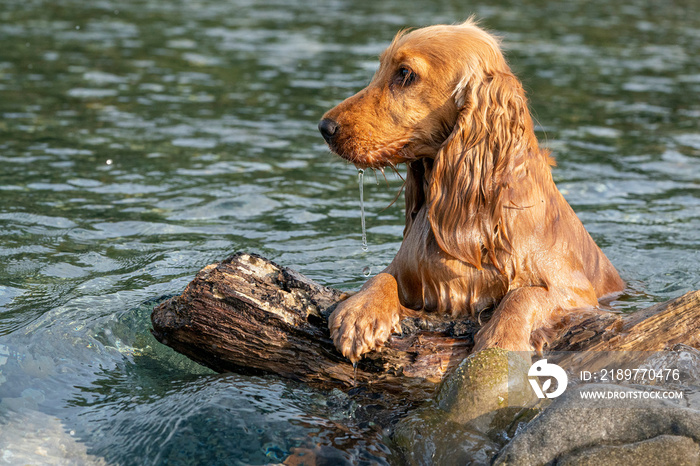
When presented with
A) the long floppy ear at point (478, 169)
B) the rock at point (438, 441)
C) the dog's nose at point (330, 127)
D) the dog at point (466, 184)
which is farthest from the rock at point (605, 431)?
the dog's nose at point (330, 127)

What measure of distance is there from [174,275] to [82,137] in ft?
14.9

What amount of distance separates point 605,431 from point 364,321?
132 cm

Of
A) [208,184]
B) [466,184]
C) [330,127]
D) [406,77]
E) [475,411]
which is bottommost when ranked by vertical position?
[208,184]

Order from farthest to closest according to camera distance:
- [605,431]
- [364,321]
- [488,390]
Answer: [364,321] < [488,390] < [605,431]

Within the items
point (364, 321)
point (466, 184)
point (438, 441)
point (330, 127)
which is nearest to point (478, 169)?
point (466, 184)

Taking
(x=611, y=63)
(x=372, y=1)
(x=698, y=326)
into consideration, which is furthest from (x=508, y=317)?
(x=372, y=1)

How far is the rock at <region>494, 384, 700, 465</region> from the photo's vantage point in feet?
11.9

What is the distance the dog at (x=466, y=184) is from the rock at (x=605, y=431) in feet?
2.10

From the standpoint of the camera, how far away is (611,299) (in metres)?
5.34

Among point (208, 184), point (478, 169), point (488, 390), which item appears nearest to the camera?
point (488, 390)

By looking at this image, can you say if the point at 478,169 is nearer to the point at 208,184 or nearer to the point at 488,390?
the point at 488,390

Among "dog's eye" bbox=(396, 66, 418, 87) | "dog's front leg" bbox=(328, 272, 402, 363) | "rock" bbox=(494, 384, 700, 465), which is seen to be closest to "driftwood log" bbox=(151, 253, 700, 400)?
"dog's front leg" bbox=(328, 272, 402, 363)

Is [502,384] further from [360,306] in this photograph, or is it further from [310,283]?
[310,283]

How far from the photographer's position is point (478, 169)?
455cm
